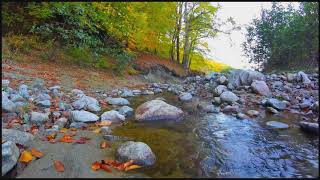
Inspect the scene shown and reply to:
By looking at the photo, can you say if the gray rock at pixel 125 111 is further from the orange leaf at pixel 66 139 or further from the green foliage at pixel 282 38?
the green foliage at pixel 282 38

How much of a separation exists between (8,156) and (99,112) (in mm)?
2520

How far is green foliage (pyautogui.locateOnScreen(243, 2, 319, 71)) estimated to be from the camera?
12383 mm

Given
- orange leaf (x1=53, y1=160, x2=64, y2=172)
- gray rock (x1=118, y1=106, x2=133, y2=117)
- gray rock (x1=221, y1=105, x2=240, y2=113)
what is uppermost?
gray rock (x1=221, y1=105, x2=240, y2=113)

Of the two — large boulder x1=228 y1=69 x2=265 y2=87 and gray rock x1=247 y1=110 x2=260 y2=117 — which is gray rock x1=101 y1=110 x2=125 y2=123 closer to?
gray rock x1=247 y1=110 x2=260 y2=117

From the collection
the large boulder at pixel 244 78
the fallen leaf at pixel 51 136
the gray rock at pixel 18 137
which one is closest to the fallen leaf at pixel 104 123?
the fallen leaf at pixel 51 136

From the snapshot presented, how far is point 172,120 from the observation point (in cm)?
526

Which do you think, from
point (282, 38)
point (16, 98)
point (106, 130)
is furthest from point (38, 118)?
point (282, 38)

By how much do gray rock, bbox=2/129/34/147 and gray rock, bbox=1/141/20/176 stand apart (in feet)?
1.26

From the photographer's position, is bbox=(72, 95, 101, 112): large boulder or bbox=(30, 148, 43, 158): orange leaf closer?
bbox=(30, 148, 43, 158): orange leaf

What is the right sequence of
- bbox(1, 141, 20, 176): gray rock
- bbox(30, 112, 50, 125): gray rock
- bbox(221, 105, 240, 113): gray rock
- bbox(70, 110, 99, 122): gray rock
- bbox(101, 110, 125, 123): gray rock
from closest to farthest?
bbox(1, 141, 20, 176): gray rock
bbox(30, 112, 50, 125): gray rock
bbox(70, 110, 99, 122): gray rock
bbox(101, 110, 125, 123): gray rock
bbox(221, 105, 240, 113): gray rock

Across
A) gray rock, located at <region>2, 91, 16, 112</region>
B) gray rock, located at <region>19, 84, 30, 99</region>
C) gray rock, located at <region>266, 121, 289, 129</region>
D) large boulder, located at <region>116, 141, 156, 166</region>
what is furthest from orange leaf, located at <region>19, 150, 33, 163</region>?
gray rock, located at <region>266, 121, 289, 129</region>

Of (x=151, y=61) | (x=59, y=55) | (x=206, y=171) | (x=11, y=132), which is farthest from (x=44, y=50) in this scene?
(x=206, y=171)

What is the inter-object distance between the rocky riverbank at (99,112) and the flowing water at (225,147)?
25cm

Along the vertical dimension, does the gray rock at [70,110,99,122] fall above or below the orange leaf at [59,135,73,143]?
above
